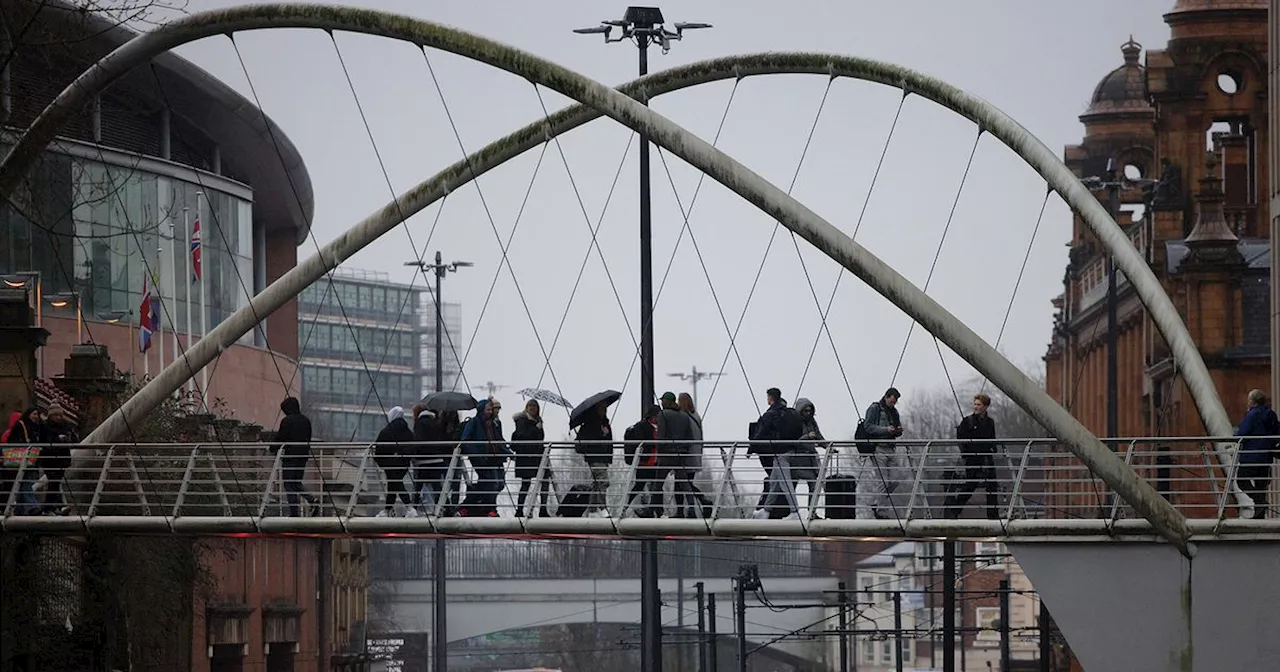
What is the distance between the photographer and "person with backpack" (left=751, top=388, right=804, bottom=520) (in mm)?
31922

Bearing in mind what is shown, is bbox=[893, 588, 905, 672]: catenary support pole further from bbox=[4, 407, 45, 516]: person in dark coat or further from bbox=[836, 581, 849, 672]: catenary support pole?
bbox=[4, 407, 45, 516]: person in dark coat

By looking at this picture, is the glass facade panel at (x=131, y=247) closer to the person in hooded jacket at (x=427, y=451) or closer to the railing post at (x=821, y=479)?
the person in hooded jacket at (x=427, y=451)

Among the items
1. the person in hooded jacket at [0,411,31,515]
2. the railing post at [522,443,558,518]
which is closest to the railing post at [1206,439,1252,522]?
the railing post at [522,443,558,518]

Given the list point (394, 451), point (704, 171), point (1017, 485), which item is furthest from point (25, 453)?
point (1017, 485)

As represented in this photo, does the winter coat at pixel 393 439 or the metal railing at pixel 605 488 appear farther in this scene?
the winter coat at pixel 393 439

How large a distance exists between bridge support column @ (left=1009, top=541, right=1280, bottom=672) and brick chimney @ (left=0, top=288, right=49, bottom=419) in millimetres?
16806

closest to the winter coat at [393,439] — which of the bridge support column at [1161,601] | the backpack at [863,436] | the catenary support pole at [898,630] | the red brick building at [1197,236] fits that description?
the backpack at [863,436]

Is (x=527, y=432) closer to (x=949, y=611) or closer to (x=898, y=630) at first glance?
(x=949, y=611)

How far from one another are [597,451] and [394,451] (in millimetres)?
2872

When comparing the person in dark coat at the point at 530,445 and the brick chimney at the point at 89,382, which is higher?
the brick chimney at the point at 89,382

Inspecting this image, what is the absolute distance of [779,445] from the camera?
1273 inches

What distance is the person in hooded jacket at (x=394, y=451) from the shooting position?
3319cm

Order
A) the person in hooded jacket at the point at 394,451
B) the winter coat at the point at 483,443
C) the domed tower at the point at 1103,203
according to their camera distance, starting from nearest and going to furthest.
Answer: the winter coat at the point at 483,443 < the person in hooded jacket at the point at 394,451 < the domed tower at the point at 1103,203

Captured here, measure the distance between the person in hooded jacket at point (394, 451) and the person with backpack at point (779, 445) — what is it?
460 cm
